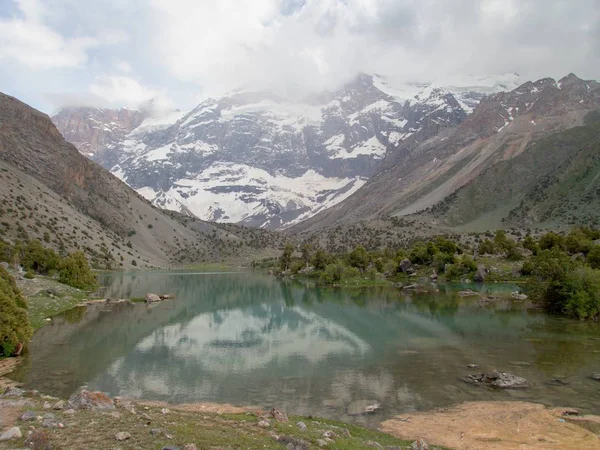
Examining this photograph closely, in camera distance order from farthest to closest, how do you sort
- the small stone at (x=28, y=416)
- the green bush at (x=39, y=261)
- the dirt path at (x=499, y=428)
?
1. the green bush at (x=39, y=261)
2. the dirt path at (x=499, y=428)
3. the small stone at (x=28, y=416)

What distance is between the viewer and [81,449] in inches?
512

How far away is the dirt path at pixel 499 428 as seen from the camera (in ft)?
63.4

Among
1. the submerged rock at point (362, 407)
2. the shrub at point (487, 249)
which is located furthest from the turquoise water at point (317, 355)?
the shrub at point (487, 249)

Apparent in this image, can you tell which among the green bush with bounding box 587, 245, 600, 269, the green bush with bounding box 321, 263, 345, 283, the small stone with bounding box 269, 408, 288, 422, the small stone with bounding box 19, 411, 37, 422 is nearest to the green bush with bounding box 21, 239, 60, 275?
the green bush with bounding box 321, 263, 345, 283

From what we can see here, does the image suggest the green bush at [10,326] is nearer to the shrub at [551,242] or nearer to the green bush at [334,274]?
the green bush at [334,274]

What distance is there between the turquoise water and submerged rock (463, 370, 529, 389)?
84cm

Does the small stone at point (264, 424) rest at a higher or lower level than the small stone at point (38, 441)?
lower

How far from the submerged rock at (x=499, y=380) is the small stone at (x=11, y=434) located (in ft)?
79.7

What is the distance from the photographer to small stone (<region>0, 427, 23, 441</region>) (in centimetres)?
1331

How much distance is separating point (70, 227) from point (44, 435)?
489 ft

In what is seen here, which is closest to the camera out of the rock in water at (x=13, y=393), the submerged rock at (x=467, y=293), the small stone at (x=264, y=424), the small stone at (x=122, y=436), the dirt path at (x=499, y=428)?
the small stone at (x=122, y=436)

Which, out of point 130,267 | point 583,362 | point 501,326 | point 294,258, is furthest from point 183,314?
point 130,267

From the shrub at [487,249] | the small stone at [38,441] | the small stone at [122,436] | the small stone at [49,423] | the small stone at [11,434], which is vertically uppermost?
the shrub at [487,249]

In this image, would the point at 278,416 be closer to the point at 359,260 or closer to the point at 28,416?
the point at 28,416
